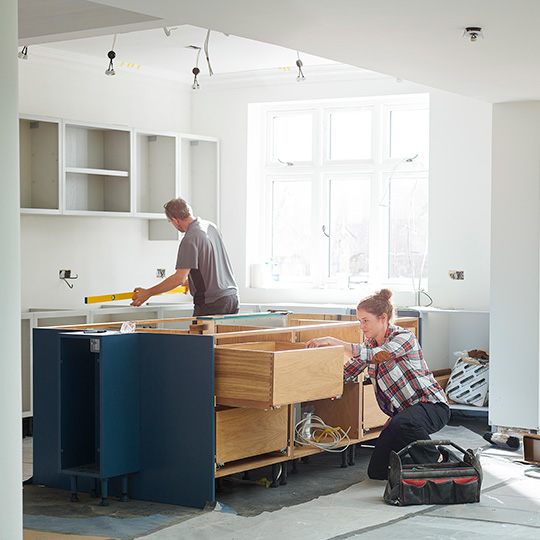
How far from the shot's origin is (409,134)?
7.43 metres

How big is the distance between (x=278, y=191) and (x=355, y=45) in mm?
3723

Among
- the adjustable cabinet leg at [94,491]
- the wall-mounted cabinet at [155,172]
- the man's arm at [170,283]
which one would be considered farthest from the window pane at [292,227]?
the adjustable cabinet leg at [94,491]

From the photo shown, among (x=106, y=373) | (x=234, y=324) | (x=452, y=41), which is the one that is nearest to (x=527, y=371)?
(x=234, y=324)

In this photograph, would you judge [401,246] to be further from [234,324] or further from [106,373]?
[106,373]

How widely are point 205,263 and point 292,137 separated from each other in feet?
8.75

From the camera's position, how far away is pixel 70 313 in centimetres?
623

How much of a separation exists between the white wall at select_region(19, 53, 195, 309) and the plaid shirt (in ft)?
9.62

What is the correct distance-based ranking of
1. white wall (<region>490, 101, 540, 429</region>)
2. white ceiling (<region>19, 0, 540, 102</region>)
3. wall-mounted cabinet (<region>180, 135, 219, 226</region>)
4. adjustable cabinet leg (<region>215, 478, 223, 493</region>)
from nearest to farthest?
white ceiling (<region>19, 0, 540, 102</region>), adjustable cabinet leg (<region>215, 478, 223, 493</region>), white wall (<region>490, 101, 540, 429</region>), wall-mounted cabinet (<region>180, 135, 219, 226</region>)

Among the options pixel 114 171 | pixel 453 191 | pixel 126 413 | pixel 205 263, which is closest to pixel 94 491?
pixel 126 413

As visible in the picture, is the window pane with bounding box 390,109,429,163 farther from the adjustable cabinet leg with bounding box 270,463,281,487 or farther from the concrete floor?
the adjustable cabinet leg with bounding box 270,463,281,487

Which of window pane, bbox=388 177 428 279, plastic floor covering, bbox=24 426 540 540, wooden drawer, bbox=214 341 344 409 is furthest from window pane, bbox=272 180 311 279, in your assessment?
wooden drawer, bbox=214 341 344 409

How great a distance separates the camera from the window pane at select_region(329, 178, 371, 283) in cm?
762

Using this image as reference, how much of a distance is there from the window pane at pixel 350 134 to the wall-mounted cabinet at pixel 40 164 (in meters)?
2.45

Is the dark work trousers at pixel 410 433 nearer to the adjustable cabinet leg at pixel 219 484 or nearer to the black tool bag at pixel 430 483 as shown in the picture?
the black tool bag at pixel 430 483
